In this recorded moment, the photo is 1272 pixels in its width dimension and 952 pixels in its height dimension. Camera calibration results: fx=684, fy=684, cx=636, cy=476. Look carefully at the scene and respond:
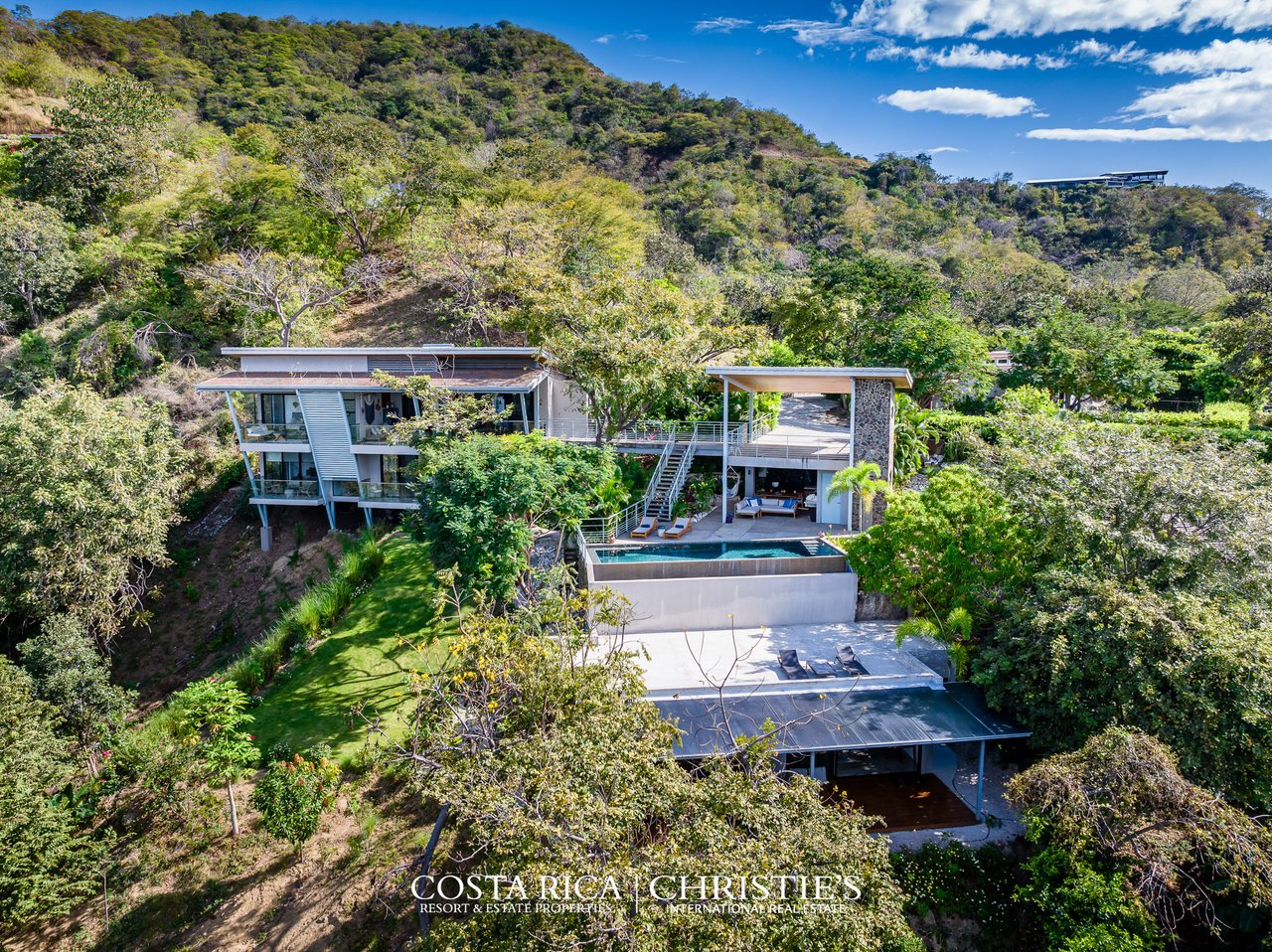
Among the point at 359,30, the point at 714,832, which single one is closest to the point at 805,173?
the point at 359,30

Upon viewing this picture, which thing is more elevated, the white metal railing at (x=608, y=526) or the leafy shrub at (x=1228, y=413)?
the leafy shrub at (x=1228, y=413)

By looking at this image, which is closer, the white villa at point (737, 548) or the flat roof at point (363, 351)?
the white villa at point (737, 548)

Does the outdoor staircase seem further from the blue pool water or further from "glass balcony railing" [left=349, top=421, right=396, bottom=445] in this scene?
"glass balcony railing" [left=349, top=421, right=396, bottom=445]

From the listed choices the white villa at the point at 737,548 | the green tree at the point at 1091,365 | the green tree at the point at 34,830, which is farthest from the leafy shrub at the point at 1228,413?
the green tree at the point at 34,830

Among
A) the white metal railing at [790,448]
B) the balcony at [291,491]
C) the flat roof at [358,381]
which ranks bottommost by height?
the balcony at [291,491]

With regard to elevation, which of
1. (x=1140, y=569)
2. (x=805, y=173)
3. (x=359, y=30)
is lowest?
(x=1140, y=569)

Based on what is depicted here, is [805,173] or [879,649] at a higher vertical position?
[805,173]

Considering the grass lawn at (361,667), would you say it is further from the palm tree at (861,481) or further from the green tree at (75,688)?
the palm tree at (861,481)

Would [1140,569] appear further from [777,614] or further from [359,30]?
[359,30]
